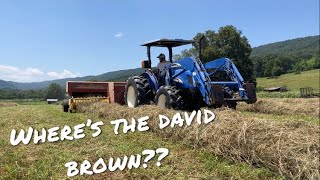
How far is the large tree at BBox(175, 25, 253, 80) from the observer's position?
52.6 metres

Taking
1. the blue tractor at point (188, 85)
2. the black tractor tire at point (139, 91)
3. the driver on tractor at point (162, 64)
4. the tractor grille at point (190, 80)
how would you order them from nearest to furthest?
the blue tractor at point (188, 85), the tractor grille at point (190, 80), the driver on tractor at point (162, 64), the black tractor tire at point (139, 91)

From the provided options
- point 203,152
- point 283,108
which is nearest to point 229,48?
point 283,108

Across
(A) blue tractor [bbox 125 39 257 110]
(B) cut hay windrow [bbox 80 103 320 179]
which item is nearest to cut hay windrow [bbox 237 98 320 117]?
(A) blue tractor [bbox 125 39 257 110]

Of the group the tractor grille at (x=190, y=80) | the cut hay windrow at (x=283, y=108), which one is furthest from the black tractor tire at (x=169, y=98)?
the cut hay windrow at (x=283, y=108)

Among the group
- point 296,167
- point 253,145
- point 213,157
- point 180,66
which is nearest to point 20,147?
point 213,157

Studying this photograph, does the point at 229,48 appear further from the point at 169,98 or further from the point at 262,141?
the point at 262,141

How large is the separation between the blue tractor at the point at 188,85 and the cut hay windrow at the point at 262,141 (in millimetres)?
3178

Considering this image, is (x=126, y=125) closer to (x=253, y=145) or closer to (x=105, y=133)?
(x=105, y=133)

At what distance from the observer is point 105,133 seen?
855 cm

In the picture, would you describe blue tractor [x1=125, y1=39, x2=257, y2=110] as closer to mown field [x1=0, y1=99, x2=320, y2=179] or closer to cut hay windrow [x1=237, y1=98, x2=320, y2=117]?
mown field [x1=0, y1=99, x2=320, y2=179]

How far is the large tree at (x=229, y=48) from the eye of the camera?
52594 mm

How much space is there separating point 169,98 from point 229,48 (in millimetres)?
46222

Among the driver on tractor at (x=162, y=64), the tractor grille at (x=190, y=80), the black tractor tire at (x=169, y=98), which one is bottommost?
the black tractor tire at (x=169, y=98)

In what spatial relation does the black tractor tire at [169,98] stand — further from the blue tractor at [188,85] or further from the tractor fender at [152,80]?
the tractor fender at [152,80]
